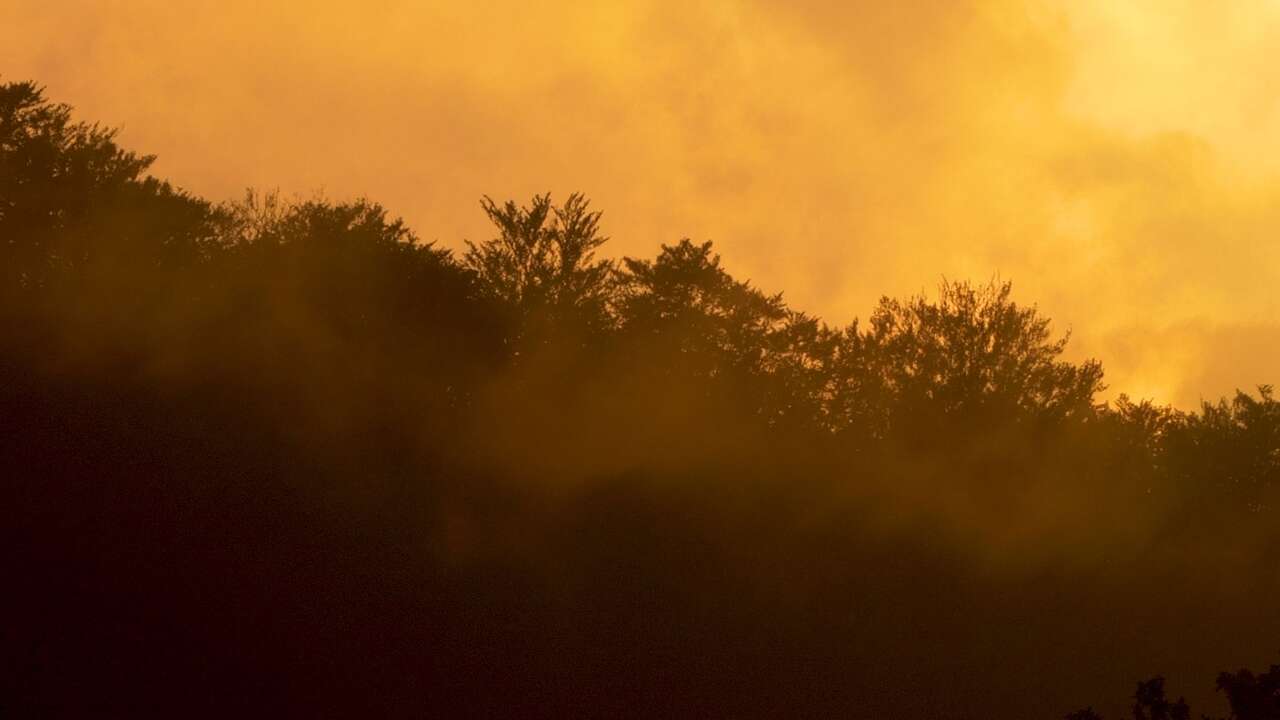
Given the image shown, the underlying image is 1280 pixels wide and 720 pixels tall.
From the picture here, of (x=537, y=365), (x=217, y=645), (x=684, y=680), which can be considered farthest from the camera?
(x=537, y=365)

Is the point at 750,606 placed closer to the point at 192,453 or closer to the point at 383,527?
the point at 383,527

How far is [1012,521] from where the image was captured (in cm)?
3341

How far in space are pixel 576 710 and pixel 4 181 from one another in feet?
91.8

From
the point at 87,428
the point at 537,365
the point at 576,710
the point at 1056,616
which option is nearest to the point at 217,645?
the point at 576,710

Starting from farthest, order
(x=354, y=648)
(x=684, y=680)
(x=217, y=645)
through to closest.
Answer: (x=684, y=680)
(x=354, y=648)
(x=217, y=645)

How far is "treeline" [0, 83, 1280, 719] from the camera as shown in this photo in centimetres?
1852

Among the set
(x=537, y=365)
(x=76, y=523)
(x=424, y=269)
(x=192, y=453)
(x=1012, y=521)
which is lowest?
(x=76, y=523)

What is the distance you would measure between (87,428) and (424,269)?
14.1 metres

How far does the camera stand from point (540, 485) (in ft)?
92.9

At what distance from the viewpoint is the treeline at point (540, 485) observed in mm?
18516

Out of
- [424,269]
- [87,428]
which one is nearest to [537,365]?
[424,269]

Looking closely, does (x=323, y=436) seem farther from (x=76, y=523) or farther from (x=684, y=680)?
(x=684, y=680)

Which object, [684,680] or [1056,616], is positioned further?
[1056,616]

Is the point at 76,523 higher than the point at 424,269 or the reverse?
the reverse
